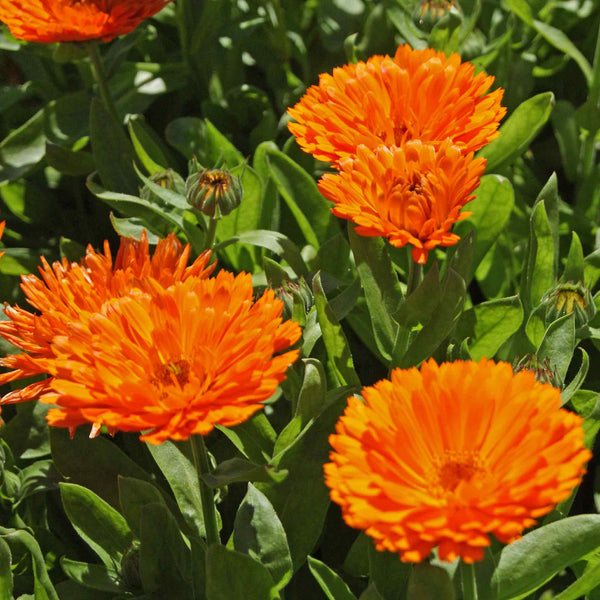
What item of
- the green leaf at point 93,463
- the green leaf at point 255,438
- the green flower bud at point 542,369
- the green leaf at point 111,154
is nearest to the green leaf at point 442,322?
the green flower bud at point 542,369

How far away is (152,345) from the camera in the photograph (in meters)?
1.06

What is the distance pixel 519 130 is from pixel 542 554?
2.74 ft

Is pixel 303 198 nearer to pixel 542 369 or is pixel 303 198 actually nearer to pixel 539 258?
pixel 539 258

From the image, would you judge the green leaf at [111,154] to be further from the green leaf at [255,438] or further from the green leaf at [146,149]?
the green leaf at [255,438]

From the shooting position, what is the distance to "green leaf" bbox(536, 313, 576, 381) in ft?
4.19

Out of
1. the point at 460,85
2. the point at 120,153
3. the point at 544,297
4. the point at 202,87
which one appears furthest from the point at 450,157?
the point at 202,87

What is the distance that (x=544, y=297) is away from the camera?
4.53 ft

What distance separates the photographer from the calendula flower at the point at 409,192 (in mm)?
1130

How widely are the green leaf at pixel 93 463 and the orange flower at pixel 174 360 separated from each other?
34 cm

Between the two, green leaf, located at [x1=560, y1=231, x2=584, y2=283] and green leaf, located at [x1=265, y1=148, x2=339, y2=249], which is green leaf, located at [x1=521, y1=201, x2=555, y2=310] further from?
green leaf, located at [x1=265, y1=148, x2=339, y2=249]

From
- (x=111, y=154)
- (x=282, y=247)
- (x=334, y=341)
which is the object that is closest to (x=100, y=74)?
(x=111, y=154)

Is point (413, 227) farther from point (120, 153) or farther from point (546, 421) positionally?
point (120, 153)

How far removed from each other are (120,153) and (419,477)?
1.07m

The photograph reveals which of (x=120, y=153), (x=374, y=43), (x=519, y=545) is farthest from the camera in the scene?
(x=374, y=43)
